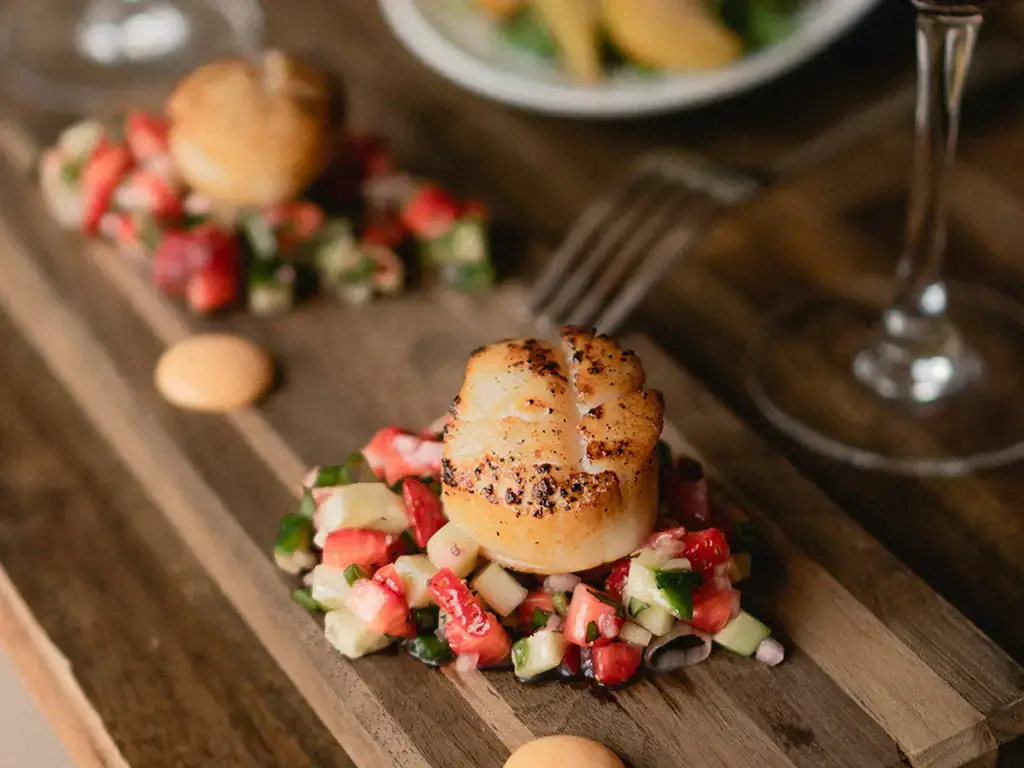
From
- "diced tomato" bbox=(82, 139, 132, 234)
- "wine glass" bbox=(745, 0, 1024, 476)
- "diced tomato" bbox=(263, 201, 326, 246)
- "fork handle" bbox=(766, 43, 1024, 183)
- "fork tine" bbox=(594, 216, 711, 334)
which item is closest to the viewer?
"wine glass" bbox=(745, 0, 1024, 476)

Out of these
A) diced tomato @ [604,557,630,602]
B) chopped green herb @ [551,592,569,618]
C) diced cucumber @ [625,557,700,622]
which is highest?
diced cucumber @ [625,557,700,622]

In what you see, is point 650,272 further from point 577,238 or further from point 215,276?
point 215,276

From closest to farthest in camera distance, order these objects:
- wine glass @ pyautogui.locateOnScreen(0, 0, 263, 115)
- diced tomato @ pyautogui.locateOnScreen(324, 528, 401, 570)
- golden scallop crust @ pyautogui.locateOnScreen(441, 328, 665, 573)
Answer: golden scallop crust @ pyautogui.locateOnScreen(441, 328, 665, 573) → diced tomato @ pyautogui.locateOnScreen(324, 528, 401, 570) → wine glass @ pyautogui.locateOnScreen(0, 0, 263, 115)

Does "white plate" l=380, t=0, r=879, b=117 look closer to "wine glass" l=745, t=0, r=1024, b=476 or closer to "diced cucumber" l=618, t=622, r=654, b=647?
"wine glass" l=745, t=0, r=1024, b=476

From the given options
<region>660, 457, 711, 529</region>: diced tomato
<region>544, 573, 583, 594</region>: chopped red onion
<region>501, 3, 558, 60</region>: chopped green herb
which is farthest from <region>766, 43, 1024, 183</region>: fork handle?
<region>544, 573, 583, 594</region>: chopped red onion

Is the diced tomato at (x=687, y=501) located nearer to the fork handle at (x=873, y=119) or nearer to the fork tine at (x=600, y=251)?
the fork tine at (x=600, y=251)

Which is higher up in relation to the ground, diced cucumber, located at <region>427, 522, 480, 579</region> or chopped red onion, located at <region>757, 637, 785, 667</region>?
diced cucumber, located at <region>427, 522, 480, 579</region>
